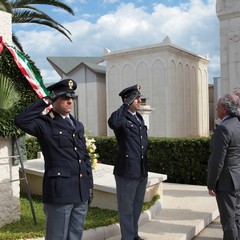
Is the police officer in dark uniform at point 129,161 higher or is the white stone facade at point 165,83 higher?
the white stone facade at point 165,83

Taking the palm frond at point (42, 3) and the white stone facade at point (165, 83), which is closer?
the palm frond at point (42, 3)

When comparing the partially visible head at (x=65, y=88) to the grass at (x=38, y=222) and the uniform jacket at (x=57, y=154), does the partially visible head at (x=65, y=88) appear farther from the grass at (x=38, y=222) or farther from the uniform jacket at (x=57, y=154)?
the grass at (x=38, y=222)

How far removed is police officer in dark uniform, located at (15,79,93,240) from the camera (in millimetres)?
2943

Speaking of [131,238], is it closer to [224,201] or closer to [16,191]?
[224,201]

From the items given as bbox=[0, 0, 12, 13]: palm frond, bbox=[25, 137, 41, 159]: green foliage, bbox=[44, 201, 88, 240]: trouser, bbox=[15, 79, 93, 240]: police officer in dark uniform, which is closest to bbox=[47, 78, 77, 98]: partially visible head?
bbox=[15, 79, 93, 240]: police officer in dark uniform

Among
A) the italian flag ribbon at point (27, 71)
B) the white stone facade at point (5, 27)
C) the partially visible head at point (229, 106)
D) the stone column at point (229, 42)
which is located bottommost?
the partially visible head at point (229, 106)

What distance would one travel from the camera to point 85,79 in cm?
1641

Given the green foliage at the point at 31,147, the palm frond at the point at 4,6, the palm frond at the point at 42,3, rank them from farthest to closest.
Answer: the palm frond at the point at 42,3
the palm frond at the point at 4,6
the green foliage at the point at 31,147

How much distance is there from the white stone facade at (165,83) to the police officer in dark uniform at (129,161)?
9.44 m

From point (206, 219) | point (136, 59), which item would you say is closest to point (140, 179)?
point (206, 219)

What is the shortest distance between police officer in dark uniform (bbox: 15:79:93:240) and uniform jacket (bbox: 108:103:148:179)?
855mm

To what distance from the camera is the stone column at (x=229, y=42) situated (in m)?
11.2

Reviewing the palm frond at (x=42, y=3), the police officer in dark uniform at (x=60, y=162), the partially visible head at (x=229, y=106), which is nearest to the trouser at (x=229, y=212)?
the partially visible head at (x=229, y=106)

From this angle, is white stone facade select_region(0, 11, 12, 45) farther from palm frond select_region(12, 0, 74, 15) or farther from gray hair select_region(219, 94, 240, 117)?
palm frond select_region(12, 0, 74, 15)
